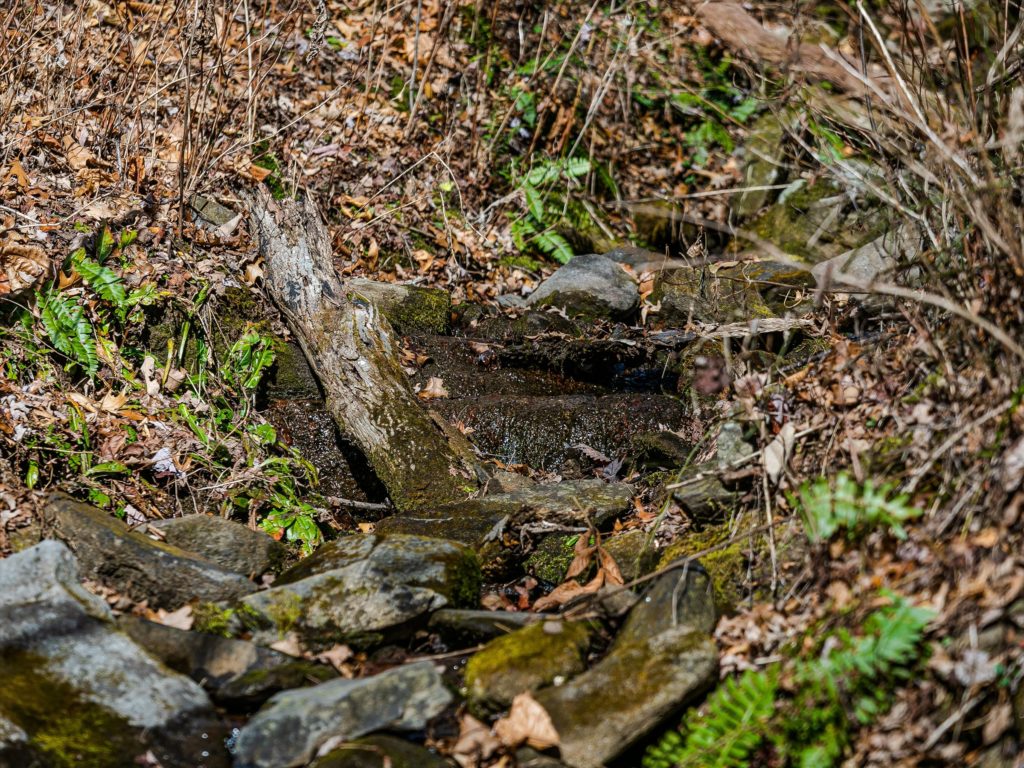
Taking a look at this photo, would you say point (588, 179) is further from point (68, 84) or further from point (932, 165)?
point (932, 165)

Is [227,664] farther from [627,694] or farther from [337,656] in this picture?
[627,694]

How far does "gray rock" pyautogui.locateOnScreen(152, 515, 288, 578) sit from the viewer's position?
14.9ft

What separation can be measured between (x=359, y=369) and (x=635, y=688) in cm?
318

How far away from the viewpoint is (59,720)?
3152mm

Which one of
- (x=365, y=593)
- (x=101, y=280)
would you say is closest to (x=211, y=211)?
(x=101, y=280)

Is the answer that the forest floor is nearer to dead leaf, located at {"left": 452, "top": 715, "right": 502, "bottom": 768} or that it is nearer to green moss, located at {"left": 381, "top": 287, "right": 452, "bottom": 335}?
dead leaf, located at {"left": 452, "top": 715, "right": 502, "bottom": 768}

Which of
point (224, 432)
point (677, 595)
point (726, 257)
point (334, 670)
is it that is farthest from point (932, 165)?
point (726, 257)

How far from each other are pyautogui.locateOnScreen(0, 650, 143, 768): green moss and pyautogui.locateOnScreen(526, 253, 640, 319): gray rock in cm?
534

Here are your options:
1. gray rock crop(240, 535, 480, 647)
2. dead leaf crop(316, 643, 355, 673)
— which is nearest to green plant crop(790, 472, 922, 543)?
gray rock crop(240, 535, 480, 647)

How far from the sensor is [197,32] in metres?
6.70

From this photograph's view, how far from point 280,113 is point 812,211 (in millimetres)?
5633

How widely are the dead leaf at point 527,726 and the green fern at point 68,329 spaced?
11.8 feet

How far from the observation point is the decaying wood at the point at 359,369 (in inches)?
218

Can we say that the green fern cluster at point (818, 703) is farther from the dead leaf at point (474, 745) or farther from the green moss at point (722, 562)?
the green moss at point (722, 562)
